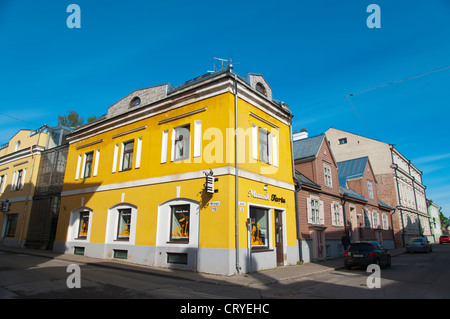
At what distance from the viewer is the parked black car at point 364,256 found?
14625 millimetres

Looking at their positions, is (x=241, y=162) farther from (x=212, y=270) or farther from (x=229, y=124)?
(x=212, y=270)

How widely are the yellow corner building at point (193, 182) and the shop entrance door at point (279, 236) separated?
0.16 ft

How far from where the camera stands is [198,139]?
13523 millimetres

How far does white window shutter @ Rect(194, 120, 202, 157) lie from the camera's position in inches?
524

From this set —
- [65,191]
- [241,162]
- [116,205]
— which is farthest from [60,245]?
[241,162]

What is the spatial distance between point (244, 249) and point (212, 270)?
155 centimetres

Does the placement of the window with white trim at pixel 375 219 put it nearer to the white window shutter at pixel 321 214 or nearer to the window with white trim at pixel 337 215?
the window with white trim at pixel 337 215

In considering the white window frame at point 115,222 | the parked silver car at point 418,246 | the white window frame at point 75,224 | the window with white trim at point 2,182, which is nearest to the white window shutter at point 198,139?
the white window frame at point 115,222

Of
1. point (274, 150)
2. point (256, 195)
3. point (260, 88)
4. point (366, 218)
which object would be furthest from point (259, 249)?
point (366, 218)

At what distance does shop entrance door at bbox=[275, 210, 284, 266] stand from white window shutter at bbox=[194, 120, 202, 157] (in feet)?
17.3

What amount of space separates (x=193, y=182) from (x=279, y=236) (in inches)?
216

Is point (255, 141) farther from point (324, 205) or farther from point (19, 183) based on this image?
point (19, 183)
